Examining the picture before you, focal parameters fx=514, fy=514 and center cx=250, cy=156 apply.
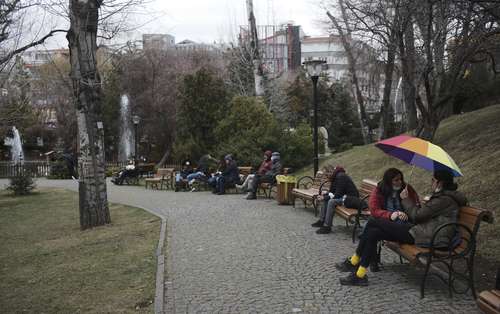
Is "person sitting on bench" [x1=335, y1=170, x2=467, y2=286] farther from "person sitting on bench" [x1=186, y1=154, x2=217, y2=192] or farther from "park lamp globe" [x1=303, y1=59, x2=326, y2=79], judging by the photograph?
"person sitting on bench" [x1=186, y1=154, x2=217, y2=192]

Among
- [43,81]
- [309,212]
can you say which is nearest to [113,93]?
[43,81]

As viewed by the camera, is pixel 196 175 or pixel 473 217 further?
pixel 196 175

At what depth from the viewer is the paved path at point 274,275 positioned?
530cm

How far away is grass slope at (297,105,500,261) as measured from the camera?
28.5 feet

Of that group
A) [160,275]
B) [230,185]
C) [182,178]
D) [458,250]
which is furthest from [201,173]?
[458,250]

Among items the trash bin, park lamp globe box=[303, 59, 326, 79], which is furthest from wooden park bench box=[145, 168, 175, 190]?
park lamp globe box=[303, 59, 326, 79]

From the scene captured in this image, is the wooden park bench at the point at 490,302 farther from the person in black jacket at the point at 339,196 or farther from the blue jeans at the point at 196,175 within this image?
the blue jeans at the point at 196,175

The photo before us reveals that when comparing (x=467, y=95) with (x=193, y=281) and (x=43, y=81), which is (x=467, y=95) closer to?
(x=193, y=281)

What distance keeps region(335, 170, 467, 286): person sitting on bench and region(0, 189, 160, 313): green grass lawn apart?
2440 millimetres

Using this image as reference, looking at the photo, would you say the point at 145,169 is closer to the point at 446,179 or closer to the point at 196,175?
the point at 196,175

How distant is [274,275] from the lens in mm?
6480

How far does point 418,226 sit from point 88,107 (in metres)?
8.61

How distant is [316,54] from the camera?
10431 centimetres

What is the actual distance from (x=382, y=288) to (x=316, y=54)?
10169cm
